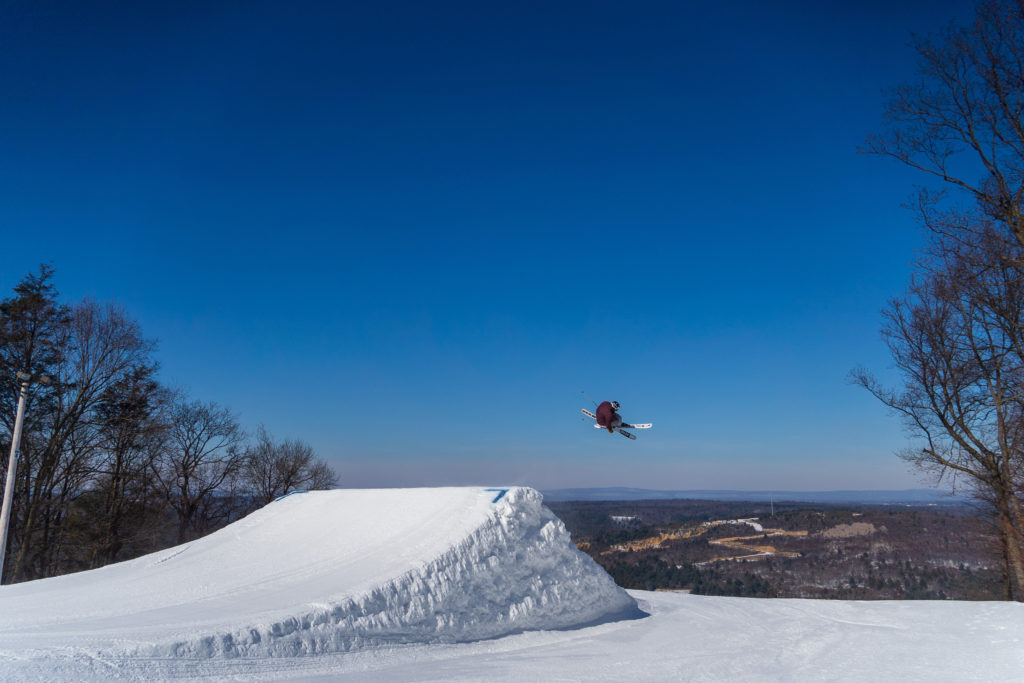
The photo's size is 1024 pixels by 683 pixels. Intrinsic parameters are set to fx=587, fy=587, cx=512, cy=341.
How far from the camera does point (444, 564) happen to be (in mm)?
8555

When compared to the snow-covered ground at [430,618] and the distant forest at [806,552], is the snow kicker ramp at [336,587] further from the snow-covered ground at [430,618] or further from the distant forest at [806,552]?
the distant forest at [806,552]

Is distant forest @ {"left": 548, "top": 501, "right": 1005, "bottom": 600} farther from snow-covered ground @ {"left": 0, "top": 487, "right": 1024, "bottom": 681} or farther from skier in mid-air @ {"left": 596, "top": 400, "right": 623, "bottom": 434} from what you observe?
snow-covered ground @ {"left": 0, "top": 487, "right": 1024, "bottom": 681}

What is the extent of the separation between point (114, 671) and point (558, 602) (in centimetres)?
648

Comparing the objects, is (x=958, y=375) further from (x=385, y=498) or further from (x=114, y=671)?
(x=114, y=671)

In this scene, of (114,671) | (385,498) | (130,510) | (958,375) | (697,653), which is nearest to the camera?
(114,671)

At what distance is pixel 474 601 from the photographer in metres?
8.57

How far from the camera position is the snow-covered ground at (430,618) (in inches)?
232

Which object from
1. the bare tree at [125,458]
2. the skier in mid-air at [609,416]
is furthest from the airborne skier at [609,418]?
the bare tree at [125,458]

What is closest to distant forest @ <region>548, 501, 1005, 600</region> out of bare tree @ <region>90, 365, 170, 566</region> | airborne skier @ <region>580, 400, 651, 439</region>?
airborne skier @ <region>580, 400, 651, 439</region>

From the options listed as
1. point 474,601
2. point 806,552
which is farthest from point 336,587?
point 806,552

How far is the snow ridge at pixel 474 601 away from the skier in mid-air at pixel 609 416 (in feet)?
15.4

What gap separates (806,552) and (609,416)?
965 inches

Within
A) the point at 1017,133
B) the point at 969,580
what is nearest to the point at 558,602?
the point at 1017,133

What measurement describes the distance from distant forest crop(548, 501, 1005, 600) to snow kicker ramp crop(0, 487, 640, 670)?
7596mm
